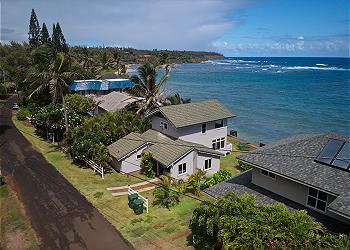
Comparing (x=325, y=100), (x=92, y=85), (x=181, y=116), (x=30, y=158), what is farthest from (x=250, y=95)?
(x=30, y=158)

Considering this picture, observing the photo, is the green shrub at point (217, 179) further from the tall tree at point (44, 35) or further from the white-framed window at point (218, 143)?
the tall tree at point (44, 35)

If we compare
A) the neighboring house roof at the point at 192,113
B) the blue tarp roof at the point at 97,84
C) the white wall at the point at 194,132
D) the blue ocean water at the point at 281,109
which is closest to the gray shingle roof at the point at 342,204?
the neighboring house roof at the point at 192,113

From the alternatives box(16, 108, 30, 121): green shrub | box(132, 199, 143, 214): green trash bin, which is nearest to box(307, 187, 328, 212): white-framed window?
box(132, 199, 143, 214): green trash bin

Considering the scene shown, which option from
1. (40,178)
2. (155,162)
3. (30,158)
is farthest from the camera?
(30,158)

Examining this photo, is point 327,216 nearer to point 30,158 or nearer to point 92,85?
point 30,158

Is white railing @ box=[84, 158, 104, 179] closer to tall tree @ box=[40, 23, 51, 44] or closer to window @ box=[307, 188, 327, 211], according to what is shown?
window @ box=[307, 188, 327, 211]

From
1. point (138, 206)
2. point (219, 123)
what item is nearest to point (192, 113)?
point (219, 123)
